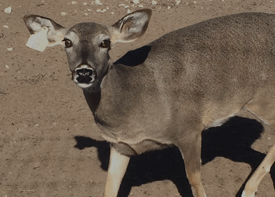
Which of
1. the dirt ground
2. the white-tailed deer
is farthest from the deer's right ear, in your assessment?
the dirt ground

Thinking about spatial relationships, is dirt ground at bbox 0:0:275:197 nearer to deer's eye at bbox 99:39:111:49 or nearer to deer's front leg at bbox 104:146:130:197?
deer's front leg at bbox 104:146:130:197

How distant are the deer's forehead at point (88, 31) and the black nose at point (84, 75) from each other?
0.53m

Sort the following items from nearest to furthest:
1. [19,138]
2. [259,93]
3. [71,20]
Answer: [259,93], [19,138], [71,20]

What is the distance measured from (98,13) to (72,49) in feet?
25.6

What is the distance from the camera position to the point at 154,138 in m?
7.39

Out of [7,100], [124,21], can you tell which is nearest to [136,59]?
[124,21]

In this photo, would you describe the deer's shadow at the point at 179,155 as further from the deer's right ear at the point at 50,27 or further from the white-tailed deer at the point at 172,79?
the deer's right ear at the point at 50,27

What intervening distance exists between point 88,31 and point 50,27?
76cm

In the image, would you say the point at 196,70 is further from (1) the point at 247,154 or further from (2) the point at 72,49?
(1) the point at 247,154

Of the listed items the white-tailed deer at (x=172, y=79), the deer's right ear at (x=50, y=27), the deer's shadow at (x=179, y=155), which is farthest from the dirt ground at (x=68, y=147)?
the deer's right ear at (x=50, y=27)

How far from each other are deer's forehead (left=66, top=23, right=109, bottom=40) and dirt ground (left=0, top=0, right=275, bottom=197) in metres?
2.84

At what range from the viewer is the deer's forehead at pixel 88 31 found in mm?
6707

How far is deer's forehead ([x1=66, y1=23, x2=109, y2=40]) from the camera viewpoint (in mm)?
6707

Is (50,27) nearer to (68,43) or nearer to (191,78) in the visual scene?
(68,43)
